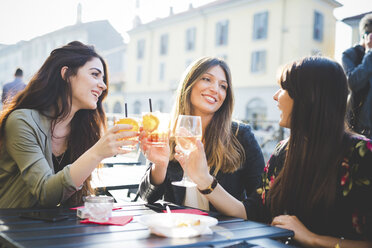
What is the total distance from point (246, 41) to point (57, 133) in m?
20.7

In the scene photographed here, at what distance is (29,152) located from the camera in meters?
1.79

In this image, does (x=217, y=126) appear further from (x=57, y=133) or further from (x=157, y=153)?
(x=57, y=133)

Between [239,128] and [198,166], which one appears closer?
[198,166]

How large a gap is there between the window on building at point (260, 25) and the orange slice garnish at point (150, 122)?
20062 mm

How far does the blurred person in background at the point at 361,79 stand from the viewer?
129 inches

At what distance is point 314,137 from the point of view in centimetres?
159

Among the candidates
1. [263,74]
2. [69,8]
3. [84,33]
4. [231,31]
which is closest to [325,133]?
[69,8]

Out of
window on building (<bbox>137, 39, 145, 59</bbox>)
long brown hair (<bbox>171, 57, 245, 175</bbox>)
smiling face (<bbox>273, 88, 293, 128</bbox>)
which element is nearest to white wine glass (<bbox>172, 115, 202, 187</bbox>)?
smiling face (<bbox>273, 88, 293, 128</bbox>)

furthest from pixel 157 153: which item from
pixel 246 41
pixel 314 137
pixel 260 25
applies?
pixel 246 41

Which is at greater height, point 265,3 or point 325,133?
point 265,3

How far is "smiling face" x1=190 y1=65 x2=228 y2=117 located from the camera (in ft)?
8.74

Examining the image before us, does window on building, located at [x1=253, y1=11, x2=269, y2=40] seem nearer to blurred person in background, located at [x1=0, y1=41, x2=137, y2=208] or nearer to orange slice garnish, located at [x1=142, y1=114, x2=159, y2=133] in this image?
blurred person in background, located at [x1=0, y1=41, x2=137, y2=208]

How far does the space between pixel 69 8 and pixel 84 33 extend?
26467mm

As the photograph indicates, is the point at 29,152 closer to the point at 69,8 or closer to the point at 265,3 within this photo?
the point at 69,8
